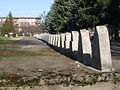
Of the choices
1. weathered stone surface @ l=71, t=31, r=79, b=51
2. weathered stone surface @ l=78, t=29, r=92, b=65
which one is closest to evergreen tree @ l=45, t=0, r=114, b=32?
weathered stone surface @ l=71, t=31, r=79, b=51

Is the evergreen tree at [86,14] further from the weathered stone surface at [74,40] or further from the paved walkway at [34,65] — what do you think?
the paved walkway at [34,65]

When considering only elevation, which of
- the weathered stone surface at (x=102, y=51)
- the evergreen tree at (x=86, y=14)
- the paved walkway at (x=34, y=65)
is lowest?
the paved walkway at (x=34, y=65)

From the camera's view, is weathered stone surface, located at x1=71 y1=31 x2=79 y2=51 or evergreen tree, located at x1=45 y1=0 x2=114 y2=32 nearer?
weathered stone surface, located at x1=71 y1=31 x2=79 y2=51

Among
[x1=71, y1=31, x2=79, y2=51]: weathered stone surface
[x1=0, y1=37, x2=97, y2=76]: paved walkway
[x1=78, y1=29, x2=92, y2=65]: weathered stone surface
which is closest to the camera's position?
[x1=0, y1=37, x2=97, y2=76]: paved walkway

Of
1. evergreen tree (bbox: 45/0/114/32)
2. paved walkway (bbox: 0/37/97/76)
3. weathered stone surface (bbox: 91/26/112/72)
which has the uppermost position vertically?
evergreen tree (bbox: 45/0/114/32)

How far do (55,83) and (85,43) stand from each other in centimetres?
555

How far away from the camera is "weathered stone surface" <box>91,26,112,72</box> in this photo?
9.21m

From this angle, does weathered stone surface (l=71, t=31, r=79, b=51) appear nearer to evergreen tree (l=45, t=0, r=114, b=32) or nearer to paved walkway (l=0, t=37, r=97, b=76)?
paved walkway (l=0, t=37, r=97, b=76)

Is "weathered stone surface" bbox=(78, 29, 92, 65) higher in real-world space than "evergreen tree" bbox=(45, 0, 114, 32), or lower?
lower

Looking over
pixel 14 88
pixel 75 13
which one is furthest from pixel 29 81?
pixel 75 13

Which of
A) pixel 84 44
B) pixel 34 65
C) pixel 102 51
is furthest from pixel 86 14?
pixel 102 51

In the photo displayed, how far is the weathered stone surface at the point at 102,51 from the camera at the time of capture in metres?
9.21

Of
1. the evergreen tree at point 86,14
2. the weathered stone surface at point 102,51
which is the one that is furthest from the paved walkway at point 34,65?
the evergreen tree at point 86,14

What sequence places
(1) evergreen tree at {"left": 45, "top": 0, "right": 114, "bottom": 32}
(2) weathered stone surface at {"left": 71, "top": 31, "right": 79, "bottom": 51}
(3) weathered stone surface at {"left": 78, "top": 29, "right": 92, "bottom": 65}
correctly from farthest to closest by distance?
1. (1) evergreen tree at {"left": 45, "top": 0, "right": 114, "bottom": 32}
2. (2) weathered stone surface at {"left": 71, "top": 31, "right": 79, "bottom": 51}
3. (3) weathered stone surface at {"left": 78, "top": 29, "right": 92, "bottom": 65}
